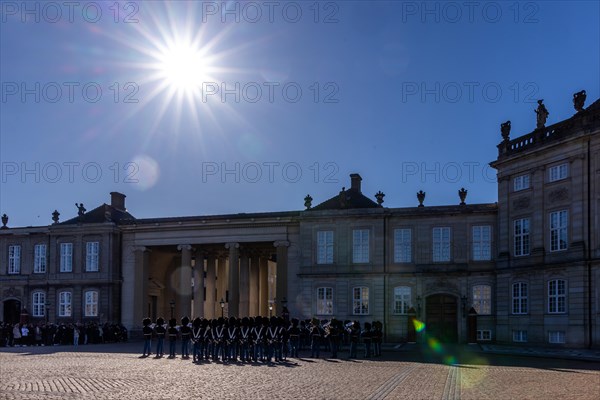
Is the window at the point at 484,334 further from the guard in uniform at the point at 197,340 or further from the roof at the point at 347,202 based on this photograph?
the guard in uniform at the point at 197,340

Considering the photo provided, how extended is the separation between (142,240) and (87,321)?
7.53 metres

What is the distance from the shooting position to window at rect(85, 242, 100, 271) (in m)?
57.8

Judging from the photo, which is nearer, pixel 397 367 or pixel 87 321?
pixel 397 367

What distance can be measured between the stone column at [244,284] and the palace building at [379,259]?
0.28ft

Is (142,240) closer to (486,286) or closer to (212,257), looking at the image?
(212,257)

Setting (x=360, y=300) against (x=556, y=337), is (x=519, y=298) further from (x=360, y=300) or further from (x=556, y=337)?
(x=360, y=300)

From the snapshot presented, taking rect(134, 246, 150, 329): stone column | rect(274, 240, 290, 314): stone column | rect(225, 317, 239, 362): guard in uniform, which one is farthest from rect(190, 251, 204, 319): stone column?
rect(225, 317, 239, 362): guard in uniform

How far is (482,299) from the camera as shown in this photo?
4619cm

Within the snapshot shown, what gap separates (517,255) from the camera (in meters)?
43.0

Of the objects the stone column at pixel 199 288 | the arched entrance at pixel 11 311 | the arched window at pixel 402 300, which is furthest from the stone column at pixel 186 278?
the arched window at pixel 402 300

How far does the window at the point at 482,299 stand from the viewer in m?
46.0

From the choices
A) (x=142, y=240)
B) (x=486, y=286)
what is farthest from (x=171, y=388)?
(x=142, y=240)

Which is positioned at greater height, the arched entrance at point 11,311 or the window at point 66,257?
the window at point 66,257

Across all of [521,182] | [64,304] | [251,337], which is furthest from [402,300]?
[64,304]
